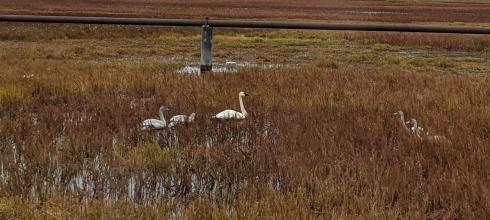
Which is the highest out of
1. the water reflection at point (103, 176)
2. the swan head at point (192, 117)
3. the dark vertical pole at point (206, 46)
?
the dark vertical pole at point (206, 46)

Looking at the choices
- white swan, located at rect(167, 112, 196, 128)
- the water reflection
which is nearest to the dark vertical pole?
white swan, located at rect(167, 112, 196, 128)

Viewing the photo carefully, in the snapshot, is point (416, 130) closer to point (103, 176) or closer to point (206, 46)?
point (103, 176)

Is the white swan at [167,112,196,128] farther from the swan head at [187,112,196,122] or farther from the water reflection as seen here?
the water reflection

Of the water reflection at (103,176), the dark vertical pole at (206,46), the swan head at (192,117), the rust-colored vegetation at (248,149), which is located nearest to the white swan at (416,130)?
the rust-colored vegetation at (248,149)

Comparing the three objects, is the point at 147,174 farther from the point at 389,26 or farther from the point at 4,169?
the point at 389,26

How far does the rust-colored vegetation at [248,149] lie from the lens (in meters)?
3.83

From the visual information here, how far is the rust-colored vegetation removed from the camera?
3.83 meters

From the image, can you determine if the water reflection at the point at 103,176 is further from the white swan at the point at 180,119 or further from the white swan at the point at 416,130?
the white swan at the point at 416,130

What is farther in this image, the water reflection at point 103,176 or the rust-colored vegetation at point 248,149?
the water reflection at point 103,176

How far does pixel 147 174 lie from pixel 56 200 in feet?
2.86

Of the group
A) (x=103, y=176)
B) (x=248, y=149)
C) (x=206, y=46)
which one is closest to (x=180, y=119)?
(x=248, y=149)

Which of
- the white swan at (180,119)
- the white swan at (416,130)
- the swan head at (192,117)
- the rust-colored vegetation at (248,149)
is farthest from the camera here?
the swan head at (192,117)

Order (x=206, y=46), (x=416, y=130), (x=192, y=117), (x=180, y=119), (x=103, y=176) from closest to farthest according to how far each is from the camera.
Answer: (x=103, y=176)
(x=416, y=130)
(x=180, y=119)
(x=192, y=117)
(x=206, y=46)

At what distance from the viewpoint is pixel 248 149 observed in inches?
214
